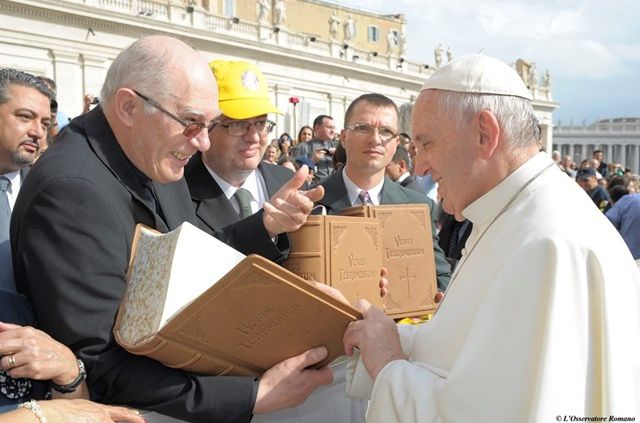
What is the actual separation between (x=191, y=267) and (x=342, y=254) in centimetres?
77

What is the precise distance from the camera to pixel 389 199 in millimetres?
4336

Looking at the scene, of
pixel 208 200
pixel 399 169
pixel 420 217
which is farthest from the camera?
pixel 399 169

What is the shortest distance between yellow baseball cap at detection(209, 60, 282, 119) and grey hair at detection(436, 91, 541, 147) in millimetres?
1678

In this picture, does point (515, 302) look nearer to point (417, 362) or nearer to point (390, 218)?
point (417, 362)

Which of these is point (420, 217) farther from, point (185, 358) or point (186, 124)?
point (185, 358)

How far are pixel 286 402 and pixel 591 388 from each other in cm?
105

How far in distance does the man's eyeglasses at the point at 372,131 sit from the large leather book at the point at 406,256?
110 centimetres

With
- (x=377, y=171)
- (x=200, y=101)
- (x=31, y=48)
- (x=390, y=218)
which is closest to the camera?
(x=200, y=101)

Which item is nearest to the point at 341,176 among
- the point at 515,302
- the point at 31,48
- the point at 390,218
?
the point at 390,218

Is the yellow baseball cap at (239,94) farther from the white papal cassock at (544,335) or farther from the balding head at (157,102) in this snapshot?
the white papal cassock at (544,335)

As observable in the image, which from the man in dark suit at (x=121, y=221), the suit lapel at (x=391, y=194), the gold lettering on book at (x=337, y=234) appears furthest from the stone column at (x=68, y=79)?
the gold lettering on book at (x=337, y=234)

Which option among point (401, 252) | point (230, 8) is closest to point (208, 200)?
point (401, 252)

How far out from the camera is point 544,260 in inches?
77.8

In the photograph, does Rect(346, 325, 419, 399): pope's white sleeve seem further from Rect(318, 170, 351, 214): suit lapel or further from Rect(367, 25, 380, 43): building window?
Rect(367, 25, 380, 43): building window
